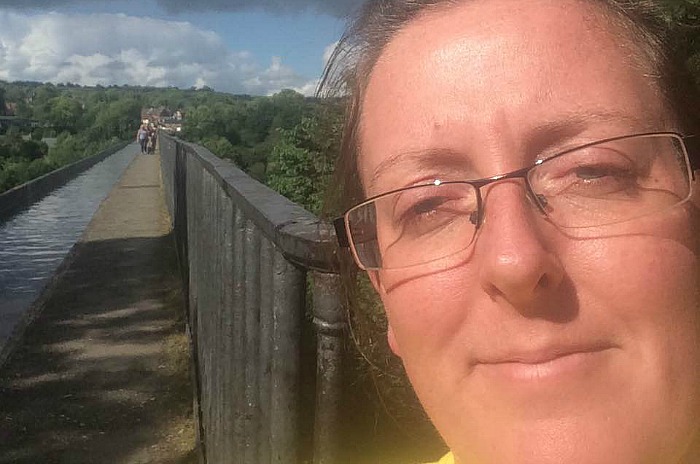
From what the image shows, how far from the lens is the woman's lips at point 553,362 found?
45.7 inches

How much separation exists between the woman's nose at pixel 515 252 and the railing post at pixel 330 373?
536mm

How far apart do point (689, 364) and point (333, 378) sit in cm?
76

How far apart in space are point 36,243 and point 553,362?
13.5 meters

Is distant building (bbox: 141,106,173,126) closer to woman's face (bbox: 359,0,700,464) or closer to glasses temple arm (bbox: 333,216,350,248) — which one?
glasses temple arm (bbox: 333,216,350,248)

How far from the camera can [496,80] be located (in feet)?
4.27

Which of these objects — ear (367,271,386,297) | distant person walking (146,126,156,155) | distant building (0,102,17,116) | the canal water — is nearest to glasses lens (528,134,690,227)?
ear (367,271,386,297)

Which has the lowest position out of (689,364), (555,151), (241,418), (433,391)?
(241,418)

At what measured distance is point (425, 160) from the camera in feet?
4.62

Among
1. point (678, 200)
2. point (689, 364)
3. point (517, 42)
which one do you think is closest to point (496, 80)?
point (517, 42)

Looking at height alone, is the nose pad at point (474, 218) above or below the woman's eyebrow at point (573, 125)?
below

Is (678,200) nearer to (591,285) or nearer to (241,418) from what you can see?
(591,285)

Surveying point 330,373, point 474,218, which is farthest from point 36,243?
point 474,218

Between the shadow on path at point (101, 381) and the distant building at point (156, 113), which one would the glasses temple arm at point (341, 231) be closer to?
the shadow on path at point (101, 381)

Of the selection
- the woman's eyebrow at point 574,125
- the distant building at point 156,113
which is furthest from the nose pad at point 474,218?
the distant building at point 156,113
